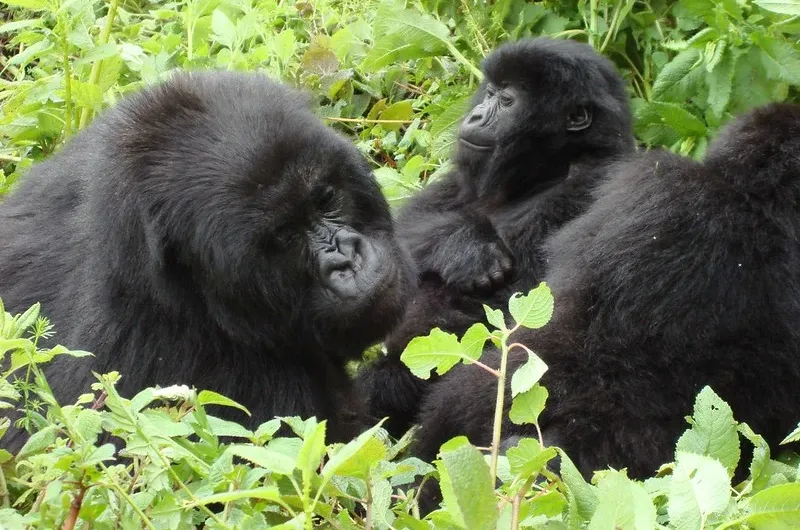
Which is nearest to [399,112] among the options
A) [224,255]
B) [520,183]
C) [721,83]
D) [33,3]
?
[520,183]

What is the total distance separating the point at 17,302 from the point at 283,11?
3.30 metres

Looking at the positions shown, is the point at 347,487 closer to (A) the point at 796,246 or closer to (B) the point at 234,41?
(A) the point at 796,246

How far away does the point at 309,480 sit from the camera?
1.79 metres

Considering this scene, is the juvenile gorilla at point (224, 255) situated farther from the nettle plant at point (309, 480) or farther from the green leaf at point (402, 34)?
the green leaf at point (402, 34)

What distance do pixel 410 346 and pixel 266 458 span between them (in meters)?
0.54

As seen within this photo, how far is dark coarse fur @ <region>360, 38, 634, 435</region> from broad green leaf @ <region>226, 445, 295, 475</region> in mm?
2378

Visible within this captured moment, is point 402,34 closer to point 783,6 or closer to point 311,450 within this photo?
point 783,6

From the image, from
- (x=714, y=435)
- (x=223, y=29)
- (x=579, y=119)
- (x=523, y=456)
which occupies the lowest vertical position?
(x=223, y=29)

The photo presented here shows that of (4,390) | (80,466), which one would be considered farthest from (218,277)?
(80,466)

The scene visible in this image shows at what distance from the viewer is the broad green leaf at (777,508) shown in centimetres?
189

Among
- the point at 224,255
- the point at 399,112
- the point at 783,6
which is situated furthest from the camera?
the point at 399,112

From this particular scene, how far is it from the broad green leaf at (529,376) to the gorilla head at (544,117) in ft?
8.23

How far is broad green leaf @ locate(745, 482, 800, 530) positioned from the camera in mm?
1888

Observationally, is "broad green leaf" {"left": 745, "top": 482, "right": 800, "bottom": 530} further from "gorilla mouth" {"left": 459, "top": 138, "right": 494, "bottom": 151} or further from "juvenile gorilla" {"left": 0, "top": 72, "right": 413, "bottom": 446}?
"gorilla mouth" {"left": 459, "top": 138, "right": 494, "bottom": 151}
